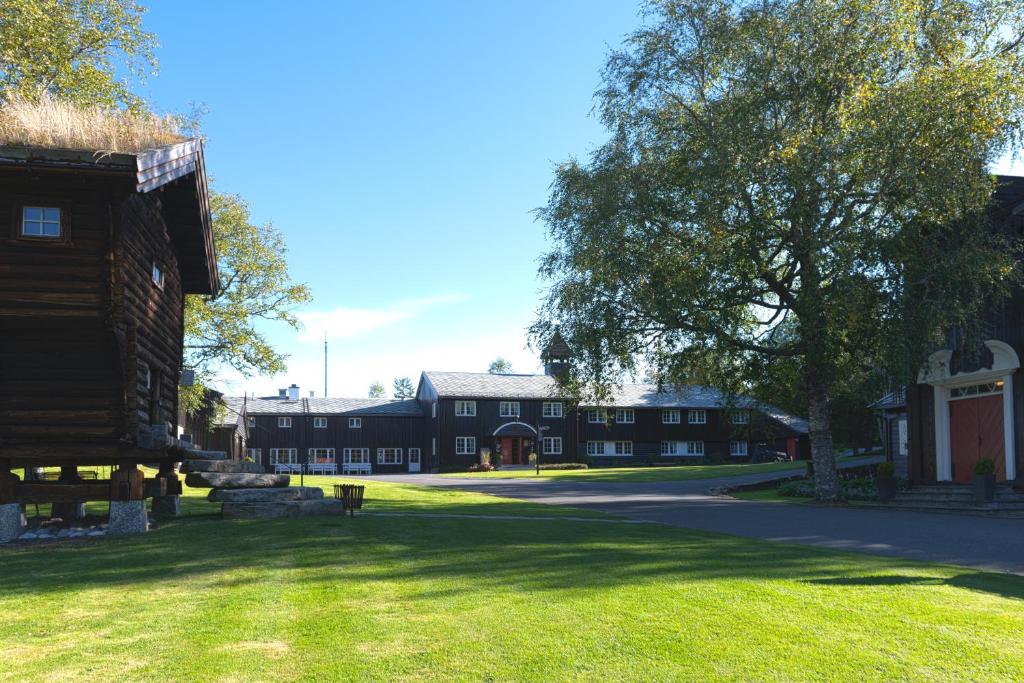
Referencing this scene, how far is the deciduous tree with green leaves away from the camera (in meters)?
21.8

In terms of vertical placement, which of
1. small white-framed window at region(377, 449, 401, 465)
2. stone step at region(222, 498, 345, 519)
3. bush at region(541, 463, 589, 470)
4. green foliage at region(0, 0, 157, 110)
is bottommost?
bush at region(541, 463, 589, 470)

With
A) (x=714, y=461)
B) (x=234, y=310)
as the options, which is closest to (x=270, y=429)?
(x=234, y=310)

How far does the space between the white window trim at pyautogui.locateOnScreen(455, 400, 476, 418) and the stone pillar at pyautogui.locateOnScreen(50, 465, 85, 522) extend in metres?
46.8

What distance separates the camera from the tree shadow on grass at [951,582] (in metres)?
9.45

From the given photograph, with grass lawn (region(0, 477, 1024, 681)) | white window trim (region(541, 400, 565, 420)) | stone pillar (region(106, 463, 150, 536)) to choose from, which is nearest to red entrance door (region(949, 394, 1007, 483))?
grass lawn (region(0, 477, 1024, 681))

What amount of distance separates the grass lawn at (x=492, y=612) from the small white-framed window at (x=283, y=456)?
52872mm

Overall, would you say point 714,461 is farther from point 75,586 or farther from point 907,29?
point 75,586

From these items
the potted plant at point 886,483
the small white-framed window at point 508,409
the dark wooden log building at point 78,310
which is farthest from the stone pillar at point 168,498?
the small white-framed window at point 508,409

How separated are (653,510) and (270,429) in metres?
48.3

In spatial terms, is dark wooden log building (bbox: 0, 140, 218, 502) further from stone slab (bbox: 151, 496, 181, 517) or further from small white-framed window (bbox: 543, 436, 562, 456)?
small white-framed window (bbox: 543, 436, 562, 456)

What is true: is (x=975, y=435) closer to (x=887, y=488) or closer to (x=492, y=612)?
(x=887, y=488)

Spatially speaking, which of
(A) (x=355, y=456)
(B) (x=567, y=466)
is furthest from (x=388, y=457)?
(B) (x=567, y=466)

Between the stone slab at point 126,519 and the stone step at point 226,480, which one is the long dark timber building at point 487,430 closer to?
the stone step at point 226,480

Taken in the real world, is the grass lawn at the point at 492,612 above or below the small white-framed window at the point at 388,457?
above
